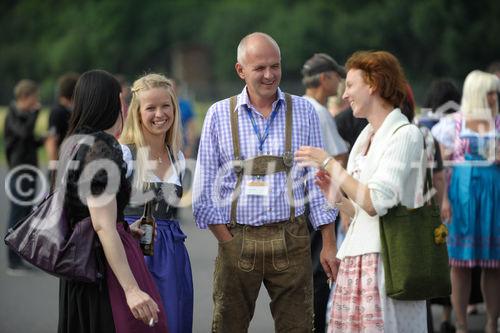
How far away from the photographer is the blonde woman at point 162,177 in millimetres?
4941

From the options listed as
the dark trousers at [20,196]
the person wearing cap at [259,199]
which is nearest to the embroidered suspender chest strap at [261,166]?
the person wearing cap at [259,199]

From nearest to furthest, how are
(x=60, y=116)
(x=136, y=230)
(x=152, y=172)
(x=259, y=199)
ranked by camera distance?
(x=136, y=230) → (x=259, y=199) → (x=152, y=172) → (x=60, y=116)

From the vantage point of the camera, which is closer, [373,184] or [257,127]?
[373,184]

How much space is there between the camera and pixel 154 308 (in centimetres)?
410

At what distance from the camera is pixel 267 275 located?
16.4ft

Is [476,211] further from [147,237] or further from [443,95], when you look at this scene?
[147,237]

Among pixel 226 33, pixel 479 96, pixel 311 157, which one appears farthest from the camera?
pixel 226 33

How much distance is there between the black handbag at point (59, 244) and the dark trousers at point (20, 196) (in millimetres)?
6759

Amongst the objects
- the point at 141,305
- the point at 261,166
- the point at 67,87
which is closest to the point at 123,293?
the point at 141,305

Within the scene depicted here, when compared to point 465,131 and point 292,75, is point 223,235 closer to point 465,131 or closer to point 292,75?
point 465,131

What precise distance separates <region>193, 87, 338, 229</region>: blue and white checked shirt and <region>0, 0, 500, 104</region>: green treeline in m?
41.8

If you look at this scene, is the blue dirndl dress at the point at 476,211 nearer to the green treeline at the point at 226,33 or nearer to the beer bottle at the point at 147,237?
the beer bottle at the point at 147,237

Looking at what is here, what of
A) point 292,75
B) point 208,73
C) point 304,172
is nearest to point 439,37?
point 292,75

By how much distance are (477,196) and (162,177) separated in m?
3.26
